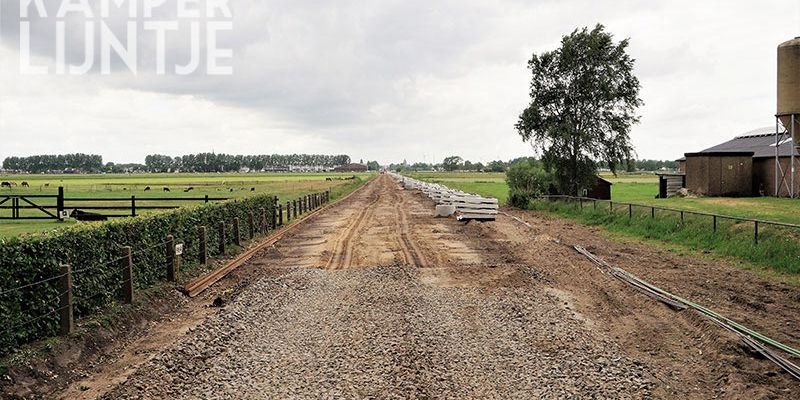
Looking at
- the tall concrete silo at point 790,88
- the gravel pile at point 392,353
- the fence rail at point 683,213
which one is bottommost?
the gravel pile at point 392,353

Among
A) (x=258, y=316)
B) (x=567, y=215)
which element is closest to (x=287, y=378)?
(x=258, y=316)

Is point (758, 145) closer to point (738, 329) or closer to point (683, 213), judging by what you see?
point (683, 213)

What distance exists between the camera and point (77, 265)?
10219mm

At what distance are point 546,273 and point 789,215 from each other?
12.9 m

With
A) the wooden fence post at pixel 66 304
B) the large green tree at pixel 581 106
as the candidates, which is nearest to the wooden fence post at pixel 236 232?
the wooden fence post at pixel 66 304

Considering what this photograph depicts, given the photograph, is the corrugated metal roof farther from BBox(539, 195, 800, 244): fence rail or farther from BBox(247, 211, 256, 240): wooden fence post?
BBox(247, 211, 256, 240): wooden fence post

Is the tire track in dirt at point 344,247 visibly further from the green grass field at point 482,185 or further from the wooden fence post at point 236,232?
the green grass field at point 482,185

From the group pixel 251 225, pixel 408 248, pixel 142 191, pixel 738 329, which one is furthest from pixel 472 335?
pixel 142 191

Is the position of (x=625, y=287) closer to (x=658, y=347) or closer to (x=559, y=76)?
(x=658, y=347)

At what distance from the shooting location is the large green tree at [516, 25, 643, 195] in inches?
1451

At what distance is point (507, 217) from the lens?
109ft

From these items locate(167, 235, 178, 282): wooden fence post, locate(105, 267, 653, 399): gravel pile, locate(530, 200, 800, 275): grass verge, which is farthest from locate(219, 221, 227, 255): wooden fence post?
locate(530, 200, 800, 275): grass verge

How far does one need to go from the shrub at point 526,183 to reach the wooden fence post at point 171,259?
30.4 m

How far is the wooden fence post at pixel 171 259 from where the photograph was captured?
45.6ft
